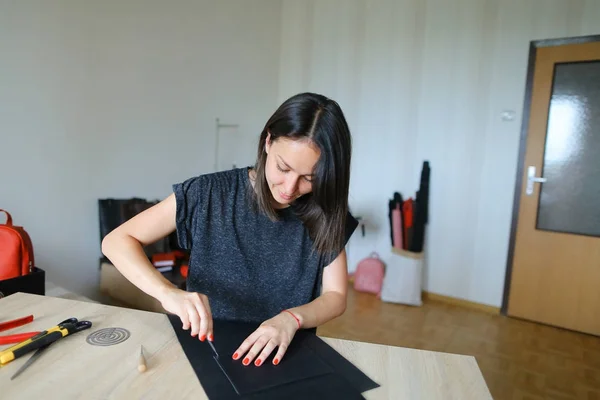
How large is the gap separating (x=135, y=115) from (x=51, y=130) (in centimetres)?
55

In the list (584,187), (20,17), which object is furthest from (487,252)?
(20,17)

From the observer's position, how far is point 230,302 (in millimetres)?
1105

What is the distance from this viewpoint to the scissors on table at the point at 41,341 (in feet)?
2.51

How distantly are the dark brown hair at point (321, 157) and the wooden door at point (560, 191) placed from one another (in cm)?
243

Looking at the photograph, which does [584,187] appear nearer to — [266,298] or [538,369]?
[538,369]

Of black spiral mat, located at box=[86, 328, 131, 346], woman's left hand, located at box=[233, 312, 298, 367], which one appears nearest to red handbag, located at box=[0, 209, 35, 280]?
black spiral mat, located at box=[86, 328, 131, 346]

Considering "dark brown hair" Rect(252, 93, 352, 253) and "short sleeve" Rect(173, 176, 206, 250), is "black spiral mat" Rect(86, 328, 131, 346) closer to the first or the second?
"short sleeve" Rect(173, 176, 206, 250)

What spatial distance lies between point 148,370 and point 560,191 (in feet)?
9.79

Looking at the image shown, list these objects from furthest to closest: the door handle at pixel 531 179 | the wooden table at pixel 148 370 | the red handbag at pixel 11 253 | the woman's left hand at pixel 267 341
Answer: the door handle at pixel 531 179 → the red handbag at pixel 11 253 → the woman's left hand at pixel 267 341 → the wooden table at pixel 148 370

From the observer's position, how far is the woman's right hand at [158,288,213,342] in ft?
2.73

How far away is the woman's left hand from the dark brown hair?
28 cm

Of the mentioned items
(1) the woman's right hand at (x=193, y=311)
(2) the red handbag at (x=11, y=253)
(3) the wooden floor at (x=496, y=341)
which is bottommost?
(3) the wooden floor at (x=496, y=341)

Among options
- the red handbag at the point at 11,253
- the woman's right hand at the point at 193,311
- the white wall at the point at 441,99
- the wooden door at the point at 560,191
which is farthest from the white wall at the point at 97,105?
the wooden door at the point at 560,191

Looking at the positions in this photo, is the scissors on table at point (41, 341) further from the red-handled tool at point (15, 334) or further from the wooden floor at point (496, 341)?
the wooden floor at point (496, 341)
